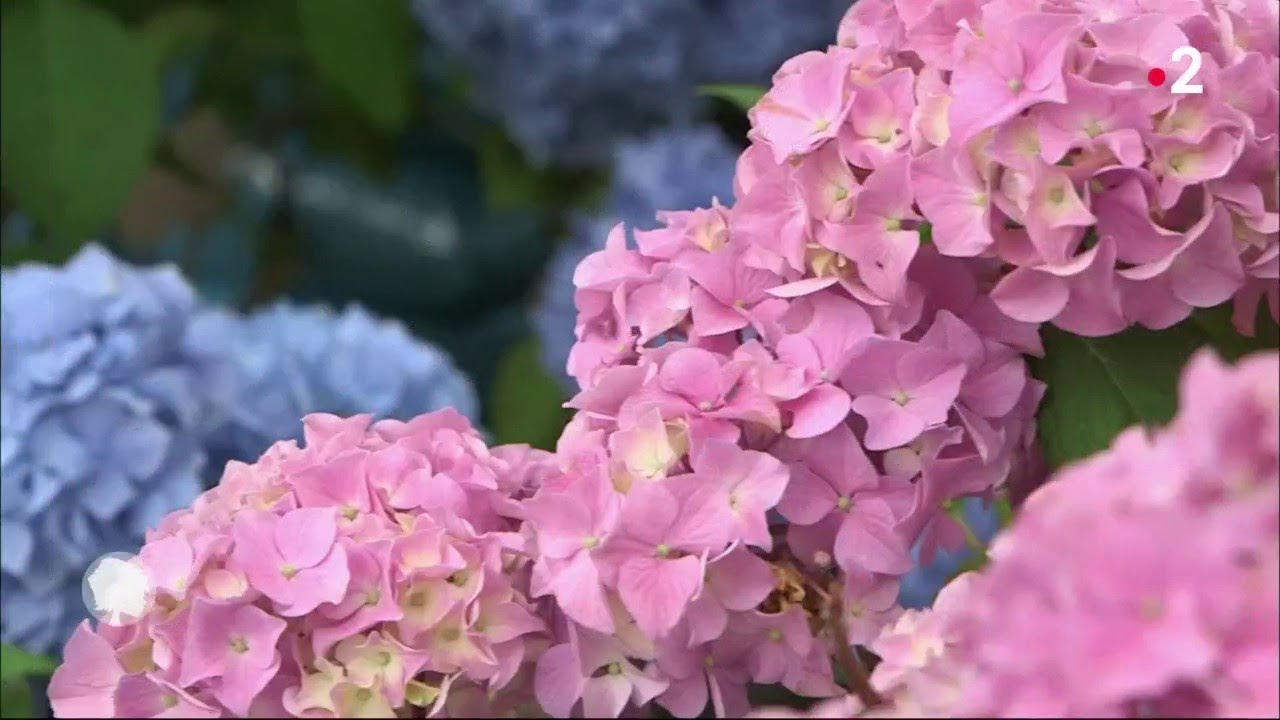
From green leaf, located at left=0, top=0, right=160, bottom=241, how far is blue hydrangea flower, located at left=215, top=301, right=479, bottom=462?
0.10m

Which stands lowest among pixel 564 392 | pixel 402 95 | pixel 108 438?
pixel 108 438

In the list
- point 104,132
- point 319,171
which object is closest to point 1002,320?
point 104,132

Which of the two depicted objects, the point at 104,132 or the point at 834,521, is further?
the point at 104,132

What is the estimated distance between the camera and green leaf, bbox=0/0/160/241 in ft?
2.10

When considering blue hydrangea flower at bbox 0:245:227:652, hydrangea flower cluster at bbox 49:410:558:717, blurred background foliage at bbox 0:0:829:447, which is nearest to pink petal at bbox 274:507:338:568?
hydrangea flower cluster at bbox 49:410:558:717

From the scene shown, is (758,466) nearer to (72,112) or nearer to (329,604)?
(329,604)

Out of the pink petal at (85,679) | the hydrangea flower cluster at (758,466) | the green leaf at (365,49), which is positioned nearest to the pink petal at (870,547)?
the hydrangea flower cluster at (758,466)

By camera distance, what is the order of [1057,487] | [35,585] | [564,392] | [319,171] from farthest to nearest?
1. [319,171]
2. [564,392]
3. [35,585]
4. [1057,487]

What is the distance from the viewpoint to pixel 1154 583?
0.16 m

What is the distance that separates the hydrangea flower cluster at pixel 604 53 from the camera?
0.73m

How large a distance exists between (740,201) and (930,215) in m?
0.04

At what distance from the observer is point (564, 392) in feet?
2.65

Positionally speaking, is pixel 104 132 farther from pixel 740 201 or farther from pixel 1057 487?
pixel 1057 487

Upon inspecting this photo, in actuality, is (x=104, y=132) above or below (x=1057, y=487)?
above
